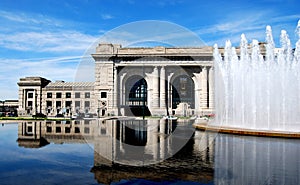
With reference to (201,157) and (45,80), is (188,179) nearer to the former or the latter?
(201,157)

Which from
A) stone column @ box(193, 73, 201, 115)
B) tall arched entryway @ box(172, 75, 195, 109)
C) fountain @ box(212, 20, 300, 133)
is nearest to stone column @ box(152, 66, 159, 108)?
tall arched entryway @ box(172, 75, 195, 109)

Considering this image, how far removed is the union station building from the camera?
6850 cm

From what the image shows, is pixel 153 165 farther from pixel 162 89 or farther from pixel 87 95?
pixel 87 95

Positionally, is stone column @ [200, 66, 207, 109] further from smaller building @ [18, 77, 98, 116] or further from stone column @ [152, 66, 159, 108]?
smaller building @ [18, 77, 98, 116]

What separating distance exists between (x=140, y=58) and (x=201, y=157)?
58157 mm

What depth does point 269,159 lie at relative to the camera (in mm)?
11891

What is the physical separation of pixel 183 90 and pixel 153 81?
891 centimetres

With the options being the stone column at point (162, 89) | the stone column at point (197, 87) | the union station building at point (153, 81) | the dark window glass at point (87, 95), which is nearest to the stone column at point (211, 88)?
the union station building at point (153, 81)

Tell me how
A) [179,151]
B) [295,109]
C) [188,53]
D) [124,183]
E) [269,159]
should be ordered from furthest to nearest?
[188,53], [295,109], [179,151], [269,159], [124,183]

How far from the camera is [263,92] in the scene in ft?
86.7

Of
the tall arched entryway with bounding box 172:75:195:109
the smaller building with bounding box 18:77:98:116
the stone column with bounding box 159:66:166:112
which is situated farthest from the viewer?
the smaller building with bounding box 18:77:98:116

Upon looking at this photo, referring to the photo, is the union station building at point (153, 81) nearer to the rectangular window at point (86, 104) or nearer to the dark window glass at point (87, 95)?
the rectangular window at point (86, 104)

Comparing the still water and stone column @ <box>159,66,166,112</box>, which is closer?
the still water

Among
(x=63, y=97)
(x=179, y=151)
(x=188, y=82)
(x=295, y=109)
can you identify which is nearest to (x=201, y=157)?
(x=179, y=151)
